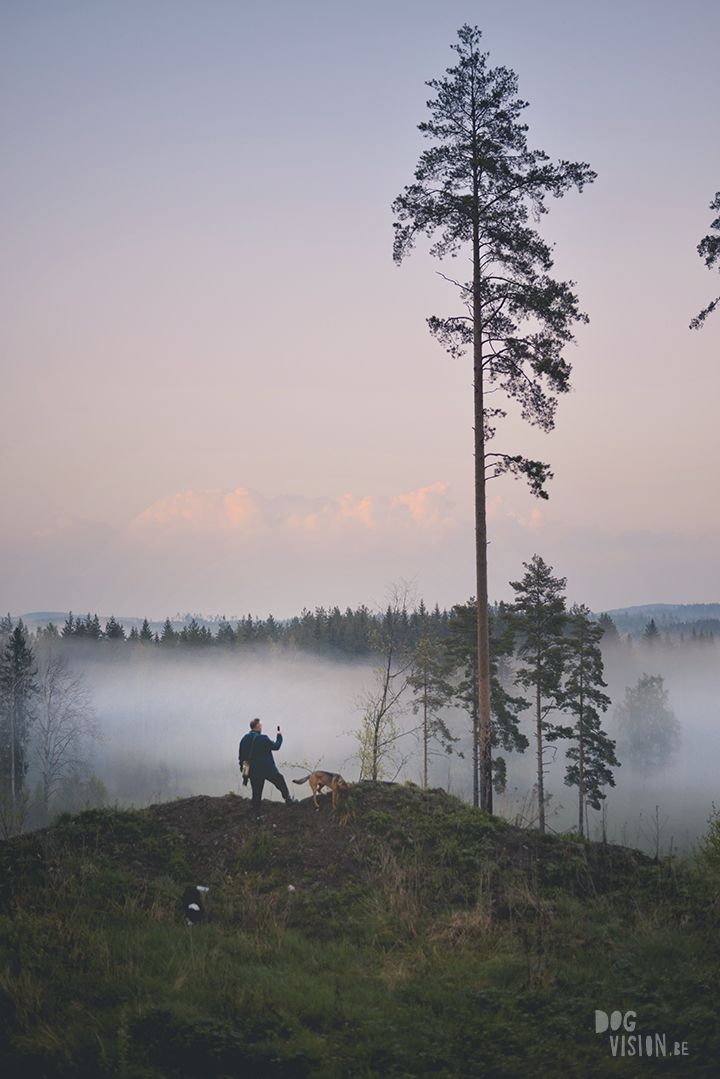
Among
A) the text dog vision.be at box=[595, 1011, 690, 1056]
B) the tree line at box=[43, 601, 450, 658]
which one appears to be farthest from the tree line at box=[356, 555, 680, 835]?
the tree line at box=[43, 601, 450, 658]

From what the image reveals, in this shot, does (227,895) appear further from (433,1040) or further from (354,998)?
(433,1040)

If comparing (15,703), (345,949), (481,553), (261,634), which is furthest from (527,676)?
(261,634)

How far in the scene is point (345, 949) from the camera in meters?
7.35

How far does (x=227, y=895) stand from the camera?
9.02 m

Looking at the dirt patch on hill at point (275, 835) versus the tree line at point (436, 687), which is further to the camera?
the tree line at point (436, 687)

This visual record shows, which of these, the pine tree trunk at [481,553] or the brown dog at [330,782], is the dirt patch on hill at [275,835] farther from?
the pine tree trunk at [481,553]

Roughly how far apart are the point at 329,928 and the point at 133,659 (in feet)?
264

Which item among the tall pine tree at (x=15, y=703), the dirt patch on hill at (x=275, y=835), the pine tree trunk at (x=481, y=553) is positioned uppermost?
the pine tree trunk at (x=481, y=553)

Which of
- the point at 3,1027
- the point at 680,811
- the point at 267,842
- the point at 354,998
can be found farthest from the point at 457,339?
the point at 680,811

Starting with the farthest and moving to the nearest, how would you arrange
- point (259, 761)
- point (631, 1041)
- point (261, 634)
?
point (261, 634) → point (259, 761) → point (631, 1041)

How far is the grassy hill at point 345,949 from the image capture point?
4.98m

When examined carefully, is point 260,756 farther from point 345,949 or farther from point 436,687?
point 436,687

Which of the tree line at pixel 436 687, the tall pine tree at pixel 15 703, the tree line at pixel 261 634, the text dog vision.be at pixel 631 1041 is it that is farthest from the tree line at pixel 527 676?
the tree line at pixel 261 634

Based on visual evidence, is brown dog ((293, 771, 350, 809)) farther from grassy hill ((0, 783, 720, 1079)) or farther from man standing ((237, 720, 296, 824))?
man standing ((237, 720, 296, 824))
